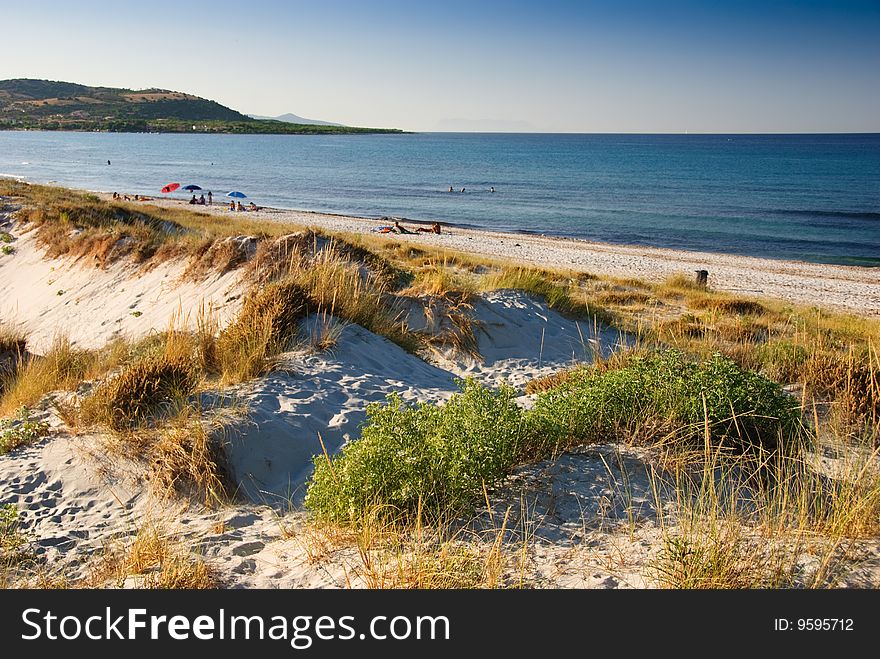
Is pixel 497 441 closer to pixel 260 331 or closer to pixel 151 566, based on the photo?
pixel 151 566

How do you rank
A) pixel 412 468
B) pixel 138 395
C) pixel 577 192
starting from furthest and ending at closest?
pixel 577 192 < pixel 138 395 < pixel 412 468

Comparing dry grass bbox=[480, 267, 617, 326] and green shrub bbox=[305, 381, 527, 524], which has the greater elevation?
dry grass bbox=[480, 267, 617, 326]

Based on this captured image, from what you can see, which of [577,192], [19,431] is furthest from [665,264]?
[577,192]

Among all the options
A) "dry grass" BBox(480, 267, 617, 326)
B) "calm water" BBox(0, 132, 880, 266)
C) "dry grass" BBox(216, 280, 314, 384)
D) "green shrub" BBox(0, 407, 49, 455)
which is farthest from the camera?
"calm water" BBox(0, 132, 880, 266)

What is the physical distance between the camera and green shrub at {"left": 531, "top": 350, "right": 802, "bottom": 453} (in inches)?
216

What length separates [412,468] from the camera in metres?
4.55

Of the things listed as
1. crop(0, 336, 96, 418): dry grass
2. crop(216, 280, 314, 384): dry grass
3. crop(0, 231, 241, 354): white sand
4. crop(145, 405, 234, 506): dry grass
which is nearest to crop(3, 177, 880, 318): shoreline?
crop(0, 231, 241, 354): white sand

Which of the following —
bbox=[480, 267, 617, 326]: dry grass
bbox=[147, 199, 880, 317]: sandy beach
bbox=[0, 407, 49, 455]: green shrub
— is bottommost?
bbox=[0, 407, 49, 455]: green shrub

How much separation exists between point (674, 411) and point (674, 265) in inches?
928

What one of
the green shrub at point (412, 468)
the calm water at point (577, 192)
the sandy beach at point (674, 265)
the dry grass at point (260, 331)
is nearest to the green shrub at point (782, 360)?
the green shrub at point (412, 468)

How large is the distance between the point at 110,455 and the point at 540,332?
781cm

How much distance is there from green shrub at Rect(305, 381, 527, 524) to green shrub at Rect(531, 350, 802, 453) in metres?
0.83

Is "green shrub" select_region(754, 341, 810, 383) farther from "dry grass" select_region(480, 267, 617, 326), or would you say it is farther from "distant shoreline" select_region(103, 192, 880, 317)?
"distant shoreline" select_region(103, 192, 880, 317)

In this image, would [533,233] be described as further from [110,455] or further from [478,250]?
[110,455]
